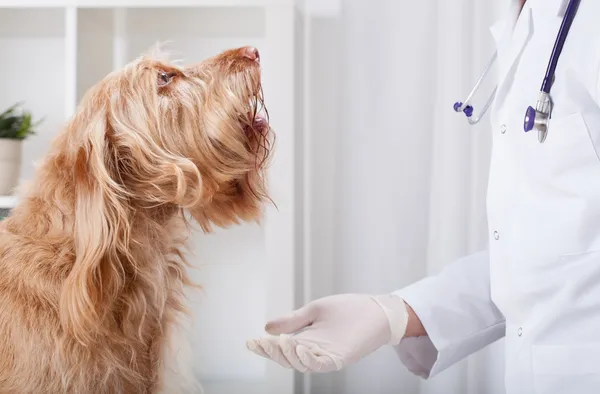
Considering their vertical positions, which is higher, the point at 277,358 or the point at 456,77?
the point at 456,77

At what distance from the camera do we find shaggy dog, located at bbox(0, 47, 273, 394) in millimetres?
773

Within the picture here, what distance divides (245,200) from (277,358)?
9.8 inches

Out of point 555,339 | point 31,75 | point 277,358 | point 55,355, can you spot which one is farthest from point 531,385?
point 31,75

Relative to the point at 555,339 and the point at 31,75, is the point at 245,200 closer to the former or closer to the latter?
the point at 555,339

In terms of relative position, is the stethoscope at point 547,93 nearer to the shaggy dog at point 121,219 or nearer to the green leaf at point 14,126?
the shaggy dog at point 121,219

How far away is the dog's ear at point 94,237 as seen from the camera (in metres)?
0.76

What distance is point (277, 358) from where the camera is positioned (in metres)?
0.90

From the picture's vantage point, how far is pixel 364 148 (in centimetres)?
145

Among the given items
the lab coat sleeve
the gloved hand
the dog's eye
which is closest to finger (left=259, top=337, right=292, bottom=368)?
the gloved hand

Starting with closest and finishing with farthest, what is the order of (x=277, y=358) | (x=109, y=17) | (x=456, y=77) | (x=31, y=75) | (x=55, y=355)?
(x=55, y=355)
(x=277, y=358)
(x=456, y=77)
(x=109, y=17)
(x=31, y=75)

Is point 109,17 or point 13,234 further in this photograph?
point 109,17

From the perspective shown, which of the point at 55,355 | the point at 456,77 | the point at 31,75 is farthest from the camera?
the point at 31,75

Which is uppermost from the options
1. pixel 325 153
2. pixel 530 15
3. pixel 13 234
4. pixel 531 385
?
pixel 530 15

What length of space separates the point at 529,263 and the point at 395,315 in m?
0.26
